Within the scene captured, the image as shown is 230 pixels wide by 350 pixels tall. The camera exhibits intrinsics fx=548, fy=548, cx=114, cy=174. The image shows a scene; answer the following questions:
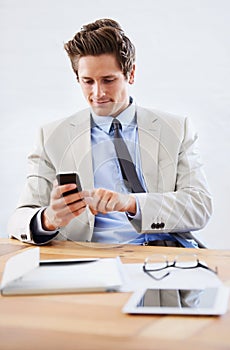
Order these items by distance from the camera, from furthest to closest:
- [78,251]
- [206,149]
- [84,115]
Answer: [206,149] → [84,115] → [78,251]

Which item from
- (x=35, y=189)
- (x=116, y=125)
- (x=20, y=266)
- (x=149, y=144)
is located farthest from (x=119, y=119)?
(x=20, y=266)

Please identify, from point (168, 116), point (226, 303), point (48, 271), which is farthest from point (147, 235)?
point (226, 303)

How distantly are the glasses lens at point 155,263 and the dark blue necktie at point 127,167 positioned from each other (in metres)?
0.42

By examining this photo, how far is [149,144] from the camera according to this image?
2.02 metres

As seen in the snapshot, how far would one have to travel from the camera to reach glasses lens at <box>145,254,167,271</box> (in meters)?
1.37

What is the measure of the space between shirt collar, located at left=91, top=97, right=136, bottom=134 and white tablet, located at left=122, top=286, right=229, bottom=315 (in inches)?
37.2

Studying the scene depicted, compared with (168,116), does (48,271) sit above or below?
below

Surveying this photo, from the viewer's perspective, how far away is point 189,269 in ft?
4.43

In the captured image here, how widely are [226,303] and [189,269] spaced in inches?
9.9

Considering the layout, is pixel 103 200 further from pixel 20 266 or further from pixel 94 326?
pixel 94 326

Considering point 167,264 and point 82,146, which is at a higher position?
point 82,146

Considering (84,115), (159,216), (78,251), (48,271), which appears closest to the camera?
(48,271)

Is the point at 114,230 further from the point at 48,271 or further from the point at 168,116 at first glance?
the point at 48,271

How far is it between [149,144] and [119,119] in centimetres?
14
